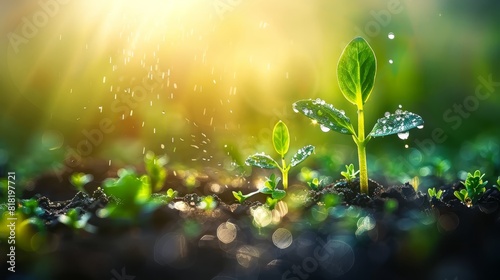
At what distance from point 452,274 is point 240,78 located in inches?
98.8

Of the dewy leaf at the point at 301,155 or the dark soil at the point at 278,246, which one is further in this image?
the dewy leaf at the point at 301,155

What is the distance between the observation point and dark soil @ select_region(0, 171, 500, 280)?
814 mm

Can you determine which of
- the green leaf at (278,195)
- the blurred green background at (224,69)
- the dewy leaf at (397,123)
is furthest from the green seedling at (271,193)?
the blurred green background at (224,69)

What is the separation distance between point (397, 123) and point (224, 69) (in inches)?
84.8

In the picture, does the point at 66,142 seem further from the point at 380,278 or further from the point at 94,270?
the point at 380,278

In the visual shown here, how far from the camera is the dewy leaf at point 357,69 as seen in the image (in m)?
1.20

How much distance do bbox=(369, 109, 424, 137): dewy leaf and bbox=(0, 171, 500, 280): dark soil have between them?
7.9 inches

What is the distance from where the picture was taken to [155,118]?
121 inches

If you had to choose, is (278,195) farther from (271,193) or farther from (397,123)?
(397,123)

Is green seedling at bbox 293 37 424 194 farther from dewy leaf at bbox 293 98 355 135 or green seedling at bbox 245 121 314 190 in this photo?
green seedling at bbox 245 121 314 190

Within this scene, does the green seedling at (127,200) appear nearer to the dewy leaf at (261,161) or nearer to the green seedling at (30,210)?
the green seedling at (30,210)

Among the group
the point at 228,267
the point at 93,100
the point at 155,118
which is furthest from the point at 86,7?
the point at 228,267

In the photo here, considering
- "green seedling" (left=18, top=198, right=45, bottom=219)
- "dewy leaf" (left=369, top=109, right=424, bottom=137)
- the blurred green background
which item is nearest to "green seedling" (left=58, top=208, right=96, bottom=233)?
"green seedling" (left=18, top=198, right=45, bottom=219)

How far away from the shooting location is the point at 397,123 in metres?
1.19
